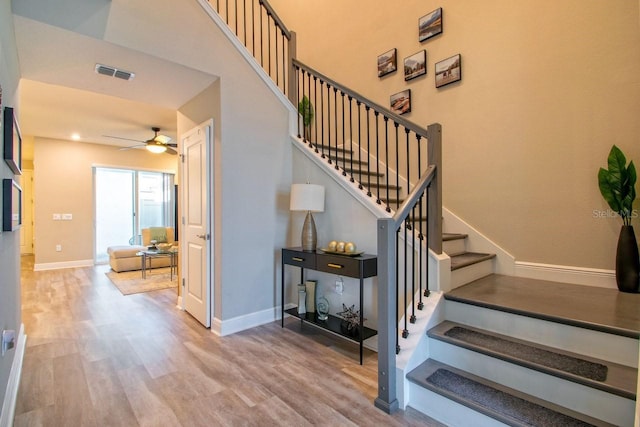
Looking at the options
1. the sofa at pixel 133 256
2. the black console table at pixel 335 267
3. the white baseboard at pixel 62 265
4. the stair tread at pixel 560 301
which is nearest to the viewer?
the stair tread at pixel 560 301

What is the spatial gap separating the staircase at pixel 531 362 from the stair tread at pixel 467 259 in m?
0.37

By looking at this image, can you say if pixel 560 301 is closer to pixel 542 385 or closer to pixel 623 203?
pixel 542 385

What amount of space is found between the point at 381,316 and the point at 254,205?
193 centimetres

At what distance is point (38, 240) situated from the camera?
6.56 metres

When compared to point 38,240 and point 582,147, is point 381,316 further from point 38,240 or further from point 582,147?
point 38,240

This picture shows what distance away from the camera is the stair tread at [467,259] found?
263cm

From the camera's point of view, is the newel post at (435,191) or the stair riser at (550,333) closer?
the stair riser at (550,333)

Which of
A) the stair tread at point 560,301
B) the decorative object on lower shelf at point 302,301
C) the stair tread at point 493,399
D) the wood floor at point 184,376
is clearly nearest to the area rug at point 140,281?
the wood floor at point 184,376

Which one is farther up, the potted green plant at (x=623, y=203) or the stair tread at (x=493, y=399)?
the potted green plant at (x=623, y=203)

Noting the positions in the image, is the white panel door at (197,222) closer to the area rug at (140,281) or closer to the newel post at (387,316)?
the area rug at (140,281)

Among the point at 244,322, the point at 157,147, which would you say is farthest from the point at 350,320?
the point at 157,147

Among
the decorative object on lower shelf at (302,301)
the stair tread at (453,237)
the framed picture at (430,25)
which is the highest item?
the framed picture at (430,25)

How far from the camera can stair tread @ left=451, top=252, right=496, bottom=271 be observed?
8.64 feet

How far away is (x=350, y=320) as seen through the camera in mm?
2881
